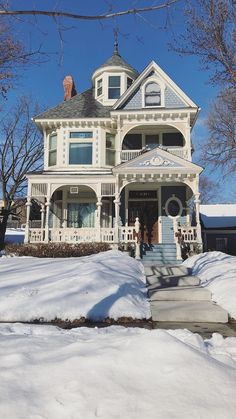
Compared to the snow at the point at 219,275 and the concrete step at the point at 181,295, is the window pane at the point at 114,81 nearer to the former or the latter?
the snow at the point at 219,275

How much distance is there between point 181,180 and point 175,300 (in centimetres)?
940

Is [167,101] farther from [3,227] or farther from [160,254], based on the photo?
[3,227]

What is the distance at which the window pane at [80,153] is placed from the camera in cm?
2003

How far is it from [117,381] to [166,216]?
16390 mm

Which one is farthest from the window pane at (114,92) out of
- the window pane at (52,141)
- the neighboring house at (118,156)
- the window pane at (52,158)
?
the window pane at (52,158)

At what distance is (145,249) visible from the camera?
17078 millimetres

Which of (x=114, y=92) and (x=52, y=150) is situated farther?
(x=114, y=92)

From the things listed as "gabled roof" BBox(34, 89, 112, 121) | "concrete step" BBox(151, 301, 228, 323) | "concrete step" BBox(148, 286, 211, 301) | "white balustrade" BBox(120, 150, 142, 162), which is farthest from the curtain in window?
"concrete step" BBox(151, 301, 228, 323)

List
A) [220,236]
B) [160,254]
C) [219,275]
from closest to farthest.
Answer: [219,275]
[160,254]
[220,236]

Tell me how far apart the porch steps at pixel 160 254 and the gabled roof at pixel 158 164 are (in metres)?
3.47

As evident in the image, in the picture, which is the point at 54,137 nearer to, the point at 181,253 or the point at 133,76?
the point at 133,76

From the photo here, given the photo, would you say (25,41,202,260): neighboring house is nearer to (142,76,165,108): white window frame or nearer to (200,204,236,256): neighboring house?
(142,76,165,108): white window frame

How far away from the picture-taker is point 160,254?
16578 mm

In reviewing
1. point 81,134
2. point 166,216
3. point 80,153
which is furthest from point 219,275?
point 81,134
